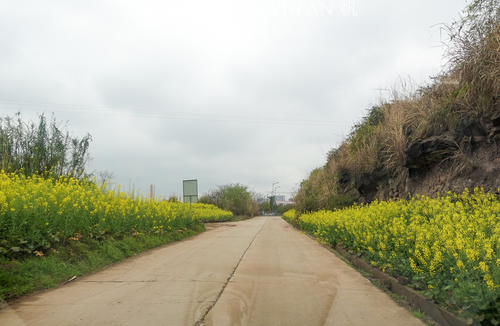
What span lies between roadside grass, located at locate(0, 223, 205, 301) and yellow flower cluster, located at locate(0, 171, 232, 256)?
0.78 feet

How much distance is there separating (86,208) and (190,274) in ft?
10.1

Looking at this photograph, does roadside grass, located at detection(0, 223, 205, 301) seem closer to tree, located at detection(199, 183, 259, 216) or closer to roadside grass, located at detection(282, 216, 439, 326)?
roadside grass, located at detection(282, 216, 439, 326)

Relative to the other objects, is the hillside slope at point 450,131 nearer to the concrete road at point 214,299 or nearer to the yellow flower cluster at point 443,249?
the yellow flower cluster at point 443,249

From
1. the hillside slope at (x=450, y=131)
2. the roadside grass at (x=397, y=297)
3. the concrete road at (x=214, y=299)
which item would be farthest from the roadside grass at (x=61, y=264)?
the hillside slope at (x=450, y=131)

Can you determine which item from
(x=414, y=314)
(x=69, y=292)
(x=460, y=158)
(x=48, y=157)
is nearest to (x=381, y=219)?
(x=460, y=158)

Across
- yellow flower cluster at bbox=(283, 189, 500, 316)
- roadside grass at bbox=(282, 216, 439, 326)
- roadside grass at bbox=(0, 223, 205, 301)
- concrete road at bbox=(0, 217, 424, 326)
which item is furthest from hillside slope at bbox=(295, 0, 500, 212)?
roadside grass at bbox=(0, 223, 205, 301)

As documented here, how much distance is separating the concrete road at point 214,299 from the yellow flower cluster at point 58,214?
1.07 meters

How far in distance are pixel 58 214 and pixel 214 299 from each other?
→ 376 centimetres

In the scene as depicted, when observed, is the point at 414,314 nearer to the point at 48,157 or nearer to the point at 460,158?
the point at 460,158

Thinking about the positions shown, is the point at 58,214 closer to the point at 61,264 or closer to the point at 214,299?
the point at 61,264

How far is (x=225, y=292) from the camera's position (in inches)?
179

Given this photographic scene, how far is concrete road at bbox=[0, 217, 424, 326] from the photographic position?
3.49 metres

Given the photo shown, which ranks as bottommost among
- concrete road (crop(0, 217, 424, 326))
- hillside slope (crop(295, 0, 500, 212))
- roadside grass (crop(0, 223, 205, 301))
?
concrete road (crop(0, 217, 424, 326))

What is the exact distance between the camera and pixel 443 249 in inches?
148
